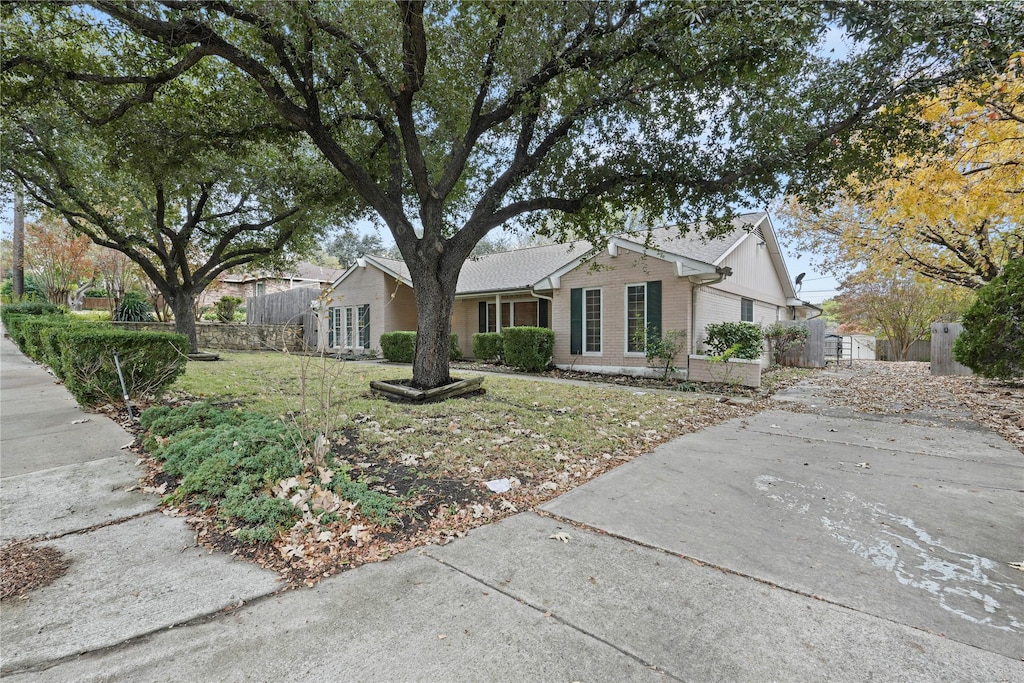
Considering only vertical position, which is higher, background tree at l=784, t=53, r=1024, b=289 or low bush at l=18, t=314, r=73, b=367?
background tree at l=784, t=53, r=1024, b=289

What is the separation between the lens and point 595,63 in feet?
19.8

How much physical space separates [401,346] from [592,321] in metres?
6.88

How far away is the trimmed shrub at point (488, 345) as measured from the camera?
1420 cm

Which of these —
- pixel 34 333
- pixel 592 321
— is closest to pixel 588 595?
pixel 592 321

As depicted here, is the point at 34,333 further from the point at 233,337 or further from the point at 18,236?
the point at 233,337

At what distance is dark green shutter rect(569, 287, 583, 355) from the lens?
41.2 ft

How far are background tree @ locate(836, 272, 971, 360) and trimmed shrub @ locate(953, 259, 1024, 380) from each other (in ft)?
39.1

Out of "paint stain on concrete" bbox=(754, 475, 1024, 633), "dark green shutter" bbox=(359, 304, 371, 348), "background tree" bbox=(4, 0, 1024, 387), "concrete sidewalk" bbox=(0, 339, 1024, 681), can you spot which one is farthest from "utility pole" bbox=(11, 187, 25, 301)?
"paint stain on concrete" bbox=(754, 475, 1024, 633)

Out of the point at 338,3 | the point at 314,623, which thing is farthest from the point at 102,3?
the point at 314,623

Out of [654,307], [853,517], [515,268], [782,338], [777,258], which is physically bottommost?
[853,517]

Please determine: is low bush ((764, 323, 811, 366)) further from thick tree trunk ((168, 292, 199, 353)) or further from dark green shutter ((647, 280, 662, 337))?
thick tree trunk ((168, 292, 199, 353))

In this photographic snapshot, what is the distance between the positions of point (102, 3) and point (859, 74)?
960 centimetres

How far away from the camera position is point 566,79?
6234 millimetres

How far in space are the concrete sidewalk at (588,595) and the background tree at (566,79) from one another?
4839 mm
